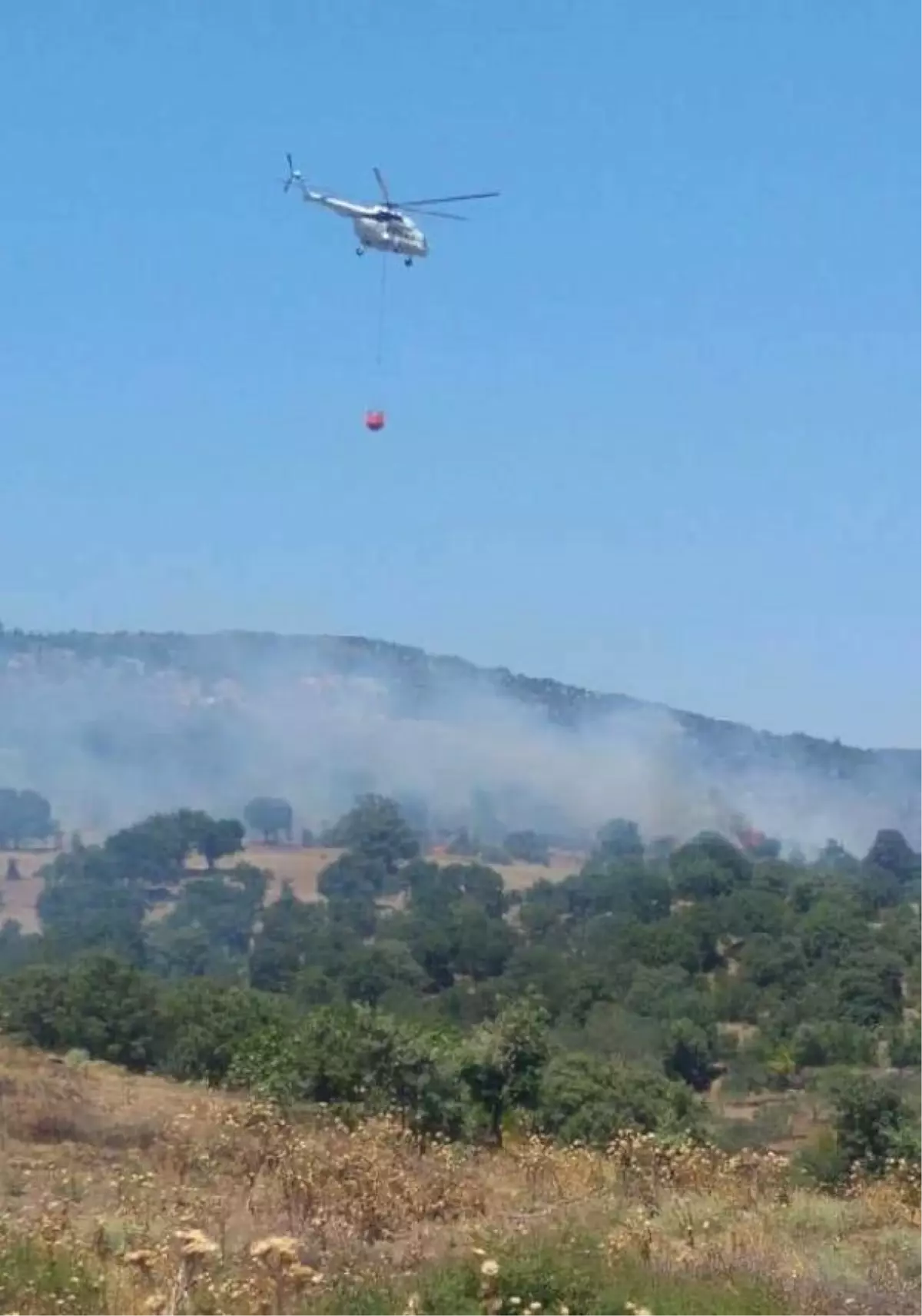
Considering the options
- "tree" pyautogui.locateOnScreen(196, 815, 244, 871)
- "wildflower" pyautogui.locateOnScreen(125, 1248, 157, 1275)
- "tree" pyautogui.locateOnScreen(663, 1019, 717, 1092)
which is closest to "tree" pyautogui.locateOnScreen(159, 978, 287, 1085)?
"wildflower" pyautogui.locateOnScreen(125, 1248, 157, 1275)

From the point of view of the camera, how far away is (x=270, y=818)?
528ft

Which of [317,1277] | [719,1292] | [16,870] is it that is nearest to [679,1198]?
[719,1292]

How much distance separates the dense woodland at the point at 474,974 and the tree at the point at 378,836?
0.32 meters

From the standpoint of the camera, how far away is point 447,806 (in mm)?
180375

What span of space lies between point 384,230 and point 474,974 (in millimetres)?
51511

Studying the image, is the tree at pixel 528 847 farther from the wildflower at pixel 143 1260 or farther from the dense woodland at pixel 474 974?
the wildflower at pixel 143 1260

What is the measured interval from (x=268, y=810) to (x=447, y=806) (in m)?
24.0

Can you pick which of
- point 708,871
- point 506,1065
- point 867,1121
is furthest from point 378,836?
point 506,1065

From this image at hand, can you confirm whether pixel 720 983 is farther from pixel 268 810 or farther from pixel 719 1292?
pixel 268 810

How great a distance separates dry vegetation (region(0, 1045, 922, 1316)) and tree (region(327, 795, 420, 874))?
11484 centimetres

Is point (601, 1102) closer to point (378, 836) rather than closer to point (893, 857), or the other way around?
point (378, 836)

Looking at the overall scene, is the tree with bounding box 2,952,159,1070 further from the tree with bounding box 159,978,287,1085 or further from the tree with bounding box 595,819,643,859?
the tree with bounding box 595,819,643,859

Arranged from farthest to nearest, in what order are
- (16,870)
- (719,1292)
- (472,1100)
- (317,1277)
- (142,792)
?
(142,792) → (16,870) → (472,1100) → (719,1292) → (317,1277)

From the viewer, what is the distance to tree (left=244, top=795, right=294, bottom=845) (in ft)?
517
